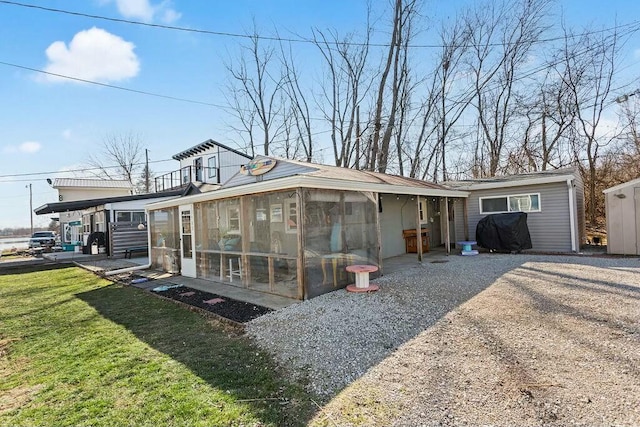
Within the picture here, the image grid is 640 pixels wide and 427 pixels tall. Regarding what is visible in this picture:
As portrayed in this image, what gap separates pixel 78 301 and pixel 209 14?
8.01m

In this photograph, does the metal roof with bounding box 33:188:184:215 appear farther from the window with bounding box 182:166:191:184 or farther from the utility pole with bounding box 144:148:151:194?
the utility pole with bounding box 144:148:151:194

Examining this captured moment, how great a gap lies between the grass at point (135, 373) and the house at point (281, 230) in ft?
5.39

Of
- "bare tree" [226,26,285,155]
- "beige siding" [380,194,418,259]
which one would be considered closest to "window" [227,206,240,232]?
"beige siding" [380,194,418,259]

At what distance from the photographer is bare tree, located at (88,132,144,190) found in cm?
3002

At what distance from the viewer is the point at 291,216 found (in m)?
5.82

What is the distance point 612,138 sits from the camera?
→ 51.0 ft

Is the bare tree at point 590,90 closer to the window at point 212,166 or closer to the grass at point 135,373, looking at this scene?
the grass at point 135,373

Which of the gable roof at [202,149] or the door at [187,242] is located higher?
the gable roof at [202,149]

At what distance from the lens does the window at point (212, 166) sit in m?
19.5

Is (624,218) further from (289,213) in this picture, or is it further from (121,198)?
(121,198)

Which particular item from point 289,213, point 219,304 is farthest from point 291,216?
point 219,304

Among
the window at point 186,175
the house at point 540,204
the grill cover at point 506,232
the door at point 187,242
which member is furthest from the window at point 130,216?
the grill cover at point 506,232

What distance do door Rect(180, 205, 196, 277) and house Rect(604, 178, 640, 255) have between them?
11.5 metres

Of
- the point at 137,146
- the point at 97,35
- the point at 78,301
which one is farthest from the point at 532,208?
the point at 137,146
